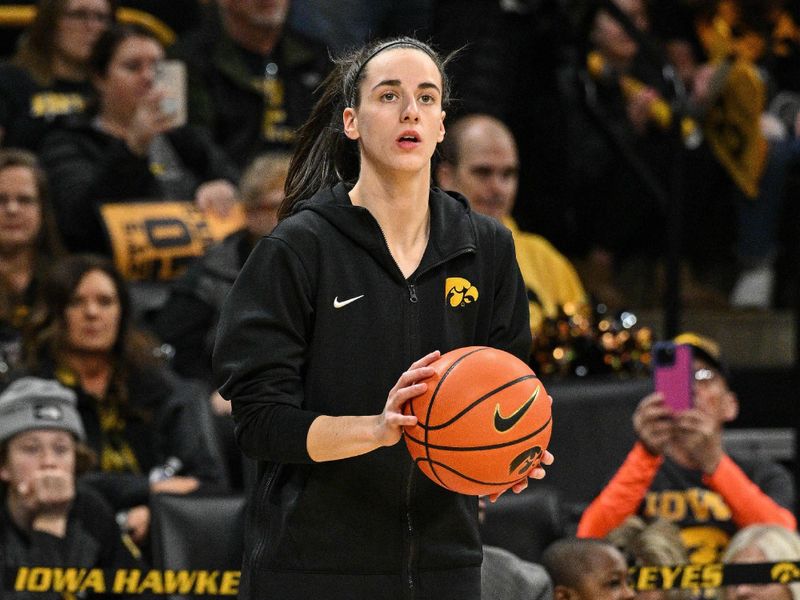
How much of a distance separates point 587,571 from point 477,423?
205 cm

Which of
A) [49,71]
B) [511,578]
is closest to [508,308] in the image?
[511,578]

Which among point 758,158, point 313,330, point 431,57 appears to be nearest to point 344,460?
point 313,330

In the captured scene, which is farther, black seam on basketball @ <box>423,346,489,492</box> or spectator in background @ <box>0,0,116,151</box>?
spectator in background @ <box>0,0,116,151</box>

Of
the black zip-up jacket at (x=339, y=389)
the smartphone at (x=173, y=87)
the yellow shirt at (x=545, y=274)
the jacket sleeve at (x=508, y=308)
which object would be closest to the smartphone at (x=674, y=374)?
the yellow shirt at (x=545, y=274)

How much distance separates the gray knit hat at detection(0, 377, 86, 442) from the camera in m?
5.01

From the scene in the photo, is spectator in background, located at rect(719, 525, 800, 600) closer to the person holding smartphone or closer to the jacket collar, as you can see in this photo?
the person holding smartphone

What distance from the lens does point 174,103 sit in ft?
22.8

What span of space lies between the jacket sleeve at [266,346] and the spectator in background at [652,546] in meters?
2.32

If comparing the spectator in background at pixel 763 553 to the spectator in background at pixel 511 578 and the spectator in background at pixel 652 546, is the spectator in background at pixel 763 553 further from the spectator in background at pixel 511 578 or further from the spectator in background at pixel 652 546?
the spectator in background at pixel 511 578

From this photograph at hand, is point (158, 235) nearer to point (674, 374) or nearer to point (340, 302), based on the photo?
point (674, 374)

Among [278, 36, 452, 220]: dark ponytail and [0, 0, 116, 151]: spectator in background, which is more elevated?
[0, 0, 116, 151]: spectator in background

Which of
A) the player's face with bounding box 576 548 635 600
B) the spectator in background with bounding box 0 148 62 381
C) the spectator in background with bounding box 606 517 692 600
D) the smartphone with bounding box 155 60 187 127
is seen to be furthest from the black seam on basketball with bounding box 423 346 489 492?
the smartphone with bounding box 155 60 187 127

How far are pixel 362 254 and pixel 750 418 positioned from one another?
477 centimetres

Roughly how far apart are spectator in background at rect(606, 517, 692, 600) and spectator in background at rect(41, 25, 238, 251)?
2.62 meters
